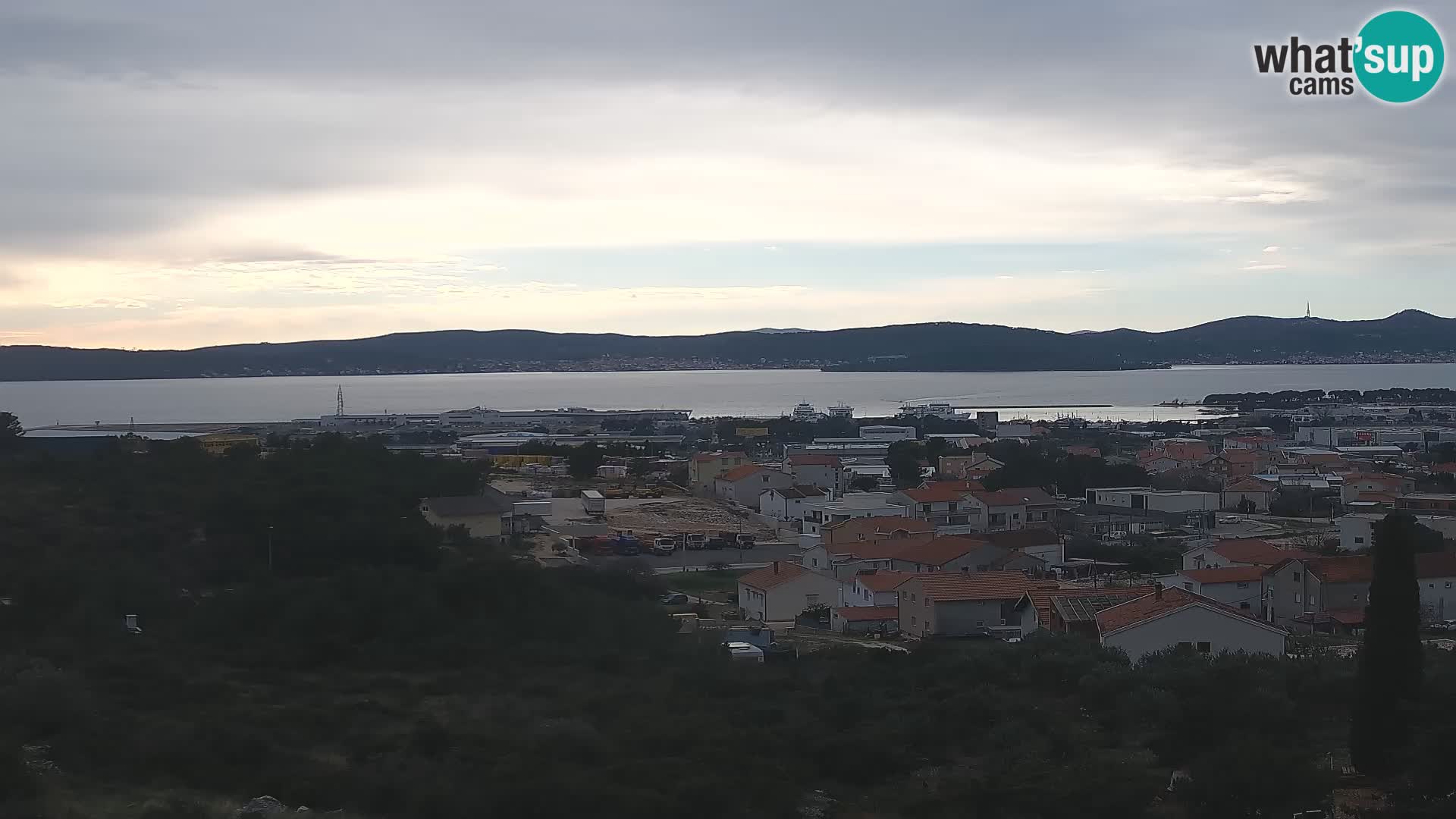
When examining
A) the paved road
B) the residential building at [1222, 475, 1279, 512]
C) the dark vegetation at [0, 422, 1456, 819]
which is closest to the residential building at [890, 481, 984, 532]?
the paved road

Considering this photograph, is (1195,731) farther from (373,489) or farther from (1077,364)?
(1077,364)

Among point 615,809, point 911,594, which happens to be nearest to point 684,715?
point 615,809

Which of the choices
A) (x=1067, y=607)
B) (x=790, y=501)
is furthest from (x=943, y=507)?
(x=1067, y=607)

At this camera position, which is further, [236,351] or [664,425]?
[236,351]

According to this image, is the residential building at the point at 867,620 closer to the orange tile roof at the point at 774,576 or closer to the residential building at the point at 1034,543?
the orange tile roof at the point at 774,576

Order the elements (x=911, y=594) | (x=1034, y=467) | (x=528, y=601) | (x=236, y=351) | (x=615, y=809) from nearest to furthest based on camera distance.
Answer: (x=615, y=809), (x=528, y=601), (x=911, y=594), (x=1034, y=467), (x=236, y=351)

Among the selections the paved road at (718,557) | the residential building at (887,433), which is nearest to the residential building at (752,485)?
the paved road at (718,557)

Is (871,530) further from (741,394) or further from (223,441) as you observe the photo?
(741,394)
